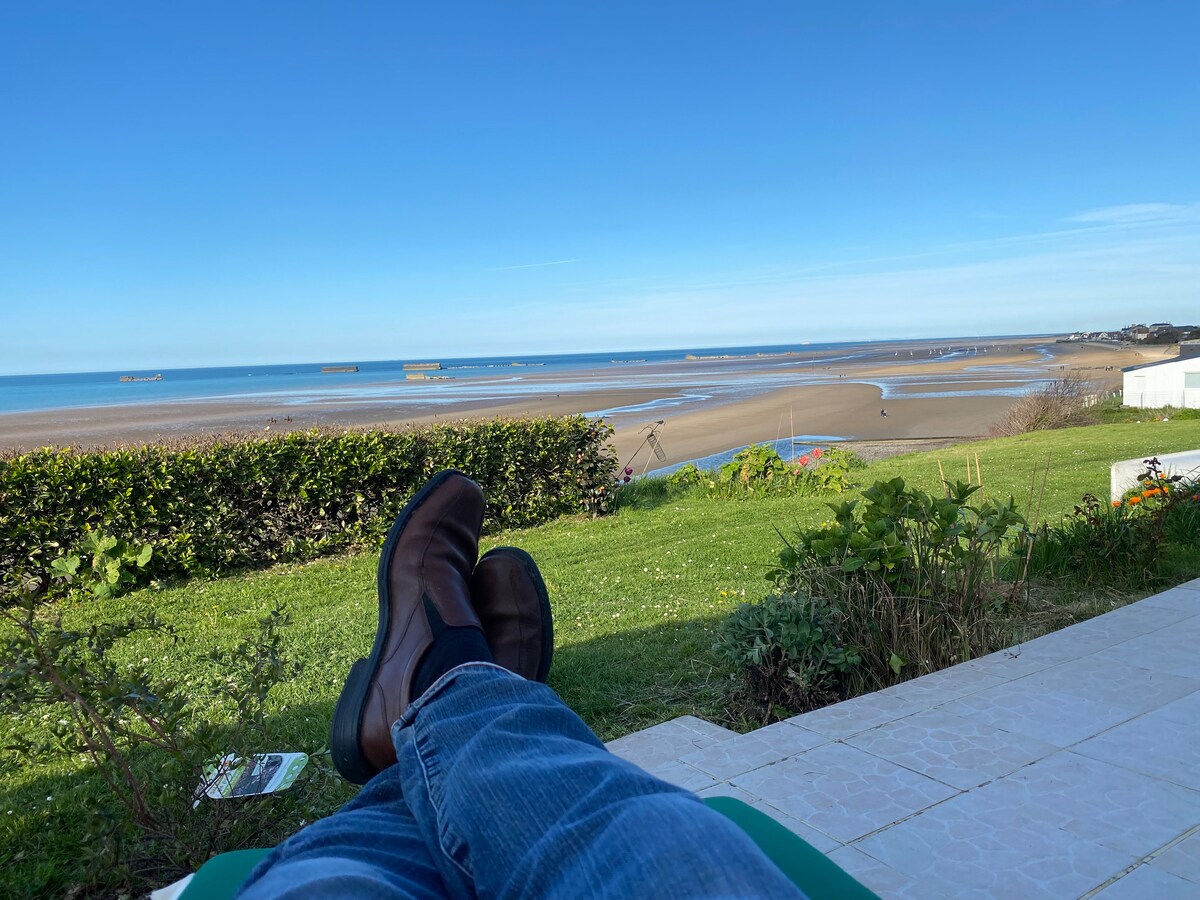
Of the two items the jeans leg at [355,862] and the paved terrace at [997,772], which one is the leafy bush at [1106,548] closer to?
the paved terrace at [997,772]

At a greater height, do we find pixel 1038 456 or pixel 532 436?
pixel 532 436

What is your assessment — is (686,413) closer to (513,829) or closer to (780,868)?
(780,868)

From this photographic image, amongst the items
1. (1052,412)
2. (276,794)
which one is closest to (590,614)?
(276,794)

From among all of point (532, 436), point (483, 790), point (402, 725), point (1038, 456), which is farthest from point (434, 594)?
point (1038, 456)

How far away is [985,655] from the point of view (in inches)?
138

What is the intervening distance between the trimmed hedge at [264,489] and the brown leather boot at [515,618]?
4.35 metres

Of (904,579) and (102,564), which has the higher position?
(904,579)

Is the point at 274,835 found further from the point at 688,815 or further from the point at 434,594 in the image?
the point at 688,815

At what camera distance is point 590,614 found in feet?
16.5

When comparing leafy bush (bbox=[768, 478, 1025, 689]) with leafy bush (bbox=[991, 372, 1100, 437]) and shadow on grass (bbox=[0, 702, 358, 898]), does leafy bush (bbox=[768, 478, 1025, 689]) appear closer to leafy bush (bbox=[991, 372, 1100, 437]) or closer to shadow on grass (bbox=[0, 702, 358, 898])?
shadow on grass (bbox=[0, 702, 358, 898])

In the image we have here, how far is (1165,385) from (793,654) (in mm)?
19667

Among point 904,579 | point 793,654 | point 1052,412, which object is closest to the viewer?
point 793,654

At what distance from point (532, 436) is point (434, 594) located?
20.4 ft

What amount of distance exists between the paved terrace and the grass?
1.68ft
